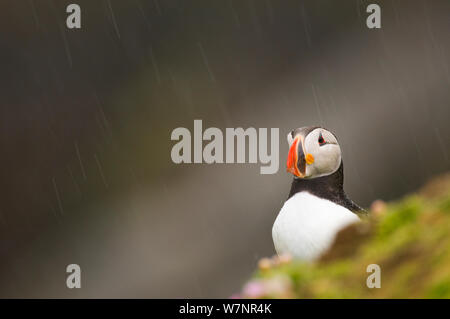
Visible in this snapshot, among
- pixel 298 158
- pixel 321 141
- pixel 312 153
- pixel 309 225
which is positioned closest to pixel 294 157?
pixel 298 158

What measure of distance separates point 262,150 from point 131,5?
4.82m

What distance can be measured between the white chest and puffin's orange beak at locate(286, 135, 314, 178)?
18cm

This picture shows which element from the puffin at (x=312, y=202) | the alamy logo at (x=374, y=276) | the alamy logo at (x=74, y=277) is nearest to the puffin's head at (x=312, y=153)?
the puffin at (x=312, y=202)

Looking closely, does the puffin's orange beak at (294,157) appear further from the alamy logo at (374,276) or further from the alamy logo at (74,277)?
the alamy logo at (74,277)

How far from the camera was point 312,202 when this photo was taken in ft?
13.7

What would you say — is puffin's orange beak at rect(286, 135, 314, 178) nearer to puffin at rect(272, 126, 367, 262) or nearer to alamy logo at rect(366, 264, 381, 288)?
puffin at rect(272, 126, 367, 262)

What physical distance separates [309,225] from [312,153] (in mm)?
555

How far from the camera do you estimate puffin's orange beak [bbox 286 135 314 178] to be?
167 inches

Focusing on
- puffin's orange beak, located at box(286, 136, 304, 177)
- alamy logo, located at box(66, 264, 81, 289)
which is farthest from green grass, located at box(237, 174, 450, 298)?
alamy logo, located at box(66, 264, 81, 289)

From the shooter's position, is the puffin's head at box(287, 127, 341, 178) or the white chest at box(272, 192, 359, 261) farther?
the puffin's head at box(287, 127, 341, 178)

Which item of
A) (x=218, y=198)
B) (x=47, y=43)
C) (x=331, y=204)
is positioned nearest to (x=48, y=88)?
(x=47, y=43)

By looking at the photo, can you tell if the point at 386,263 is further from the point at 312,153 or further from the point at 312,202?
the point at 312,153

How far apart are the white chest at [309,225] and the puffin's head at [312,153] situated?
200 millimetres
